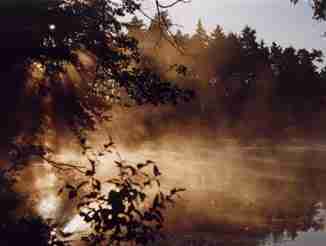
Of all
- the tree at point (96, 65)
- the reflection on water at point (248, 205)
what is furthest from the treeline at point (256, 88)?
the tree at point (96, 65)

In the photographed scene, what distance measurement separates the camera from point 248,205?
16.4 meters

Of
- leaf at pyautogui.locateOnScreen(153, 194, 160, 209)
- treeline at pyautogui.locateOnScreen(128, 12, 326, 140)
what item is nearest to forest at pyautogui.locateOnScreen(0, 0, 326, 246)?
leaf at pyautogui.locateOnScreen(153, 194, 160, 209)

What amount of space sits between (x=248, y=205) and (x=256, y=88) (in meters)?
55.1

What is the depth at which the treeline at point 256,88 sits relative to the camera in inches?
2606

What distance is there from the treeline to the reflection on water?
36.9 meters

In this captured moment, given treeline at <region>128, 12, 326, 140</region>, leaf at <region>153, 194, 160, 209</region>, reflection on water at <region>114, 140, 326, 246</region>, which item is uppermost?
treeline at <region>128, 12, 326, 140</region>

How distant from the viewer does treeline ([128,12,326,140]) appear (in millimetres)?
66188

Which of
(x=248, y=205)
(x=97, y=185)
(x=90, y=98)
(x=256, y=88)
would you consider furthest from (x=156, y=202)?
(x=256, y=88)

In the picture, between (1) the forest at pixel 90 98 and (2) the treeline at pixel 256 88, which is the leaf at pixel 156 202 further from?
(2) the treeline at pixel 256 88

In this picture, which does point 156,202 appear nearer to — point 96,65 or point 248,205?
point 96,65

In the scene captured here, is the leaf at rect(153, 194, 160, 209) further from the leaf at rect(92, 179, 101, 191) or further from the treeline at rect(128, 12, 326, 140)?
the treeline at rect(128, 12, 326, 140)

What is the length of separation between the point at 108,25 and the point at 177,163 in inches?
1033

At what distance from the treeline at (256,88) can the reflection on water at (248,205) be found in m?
36.9

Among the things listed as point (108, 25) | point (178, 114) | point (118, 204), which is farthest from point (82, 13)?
point (178, 114)
